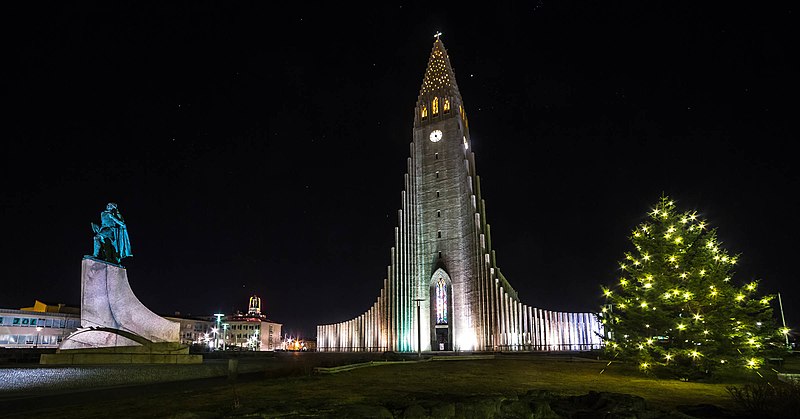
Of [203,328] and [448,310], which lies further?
[203,328]

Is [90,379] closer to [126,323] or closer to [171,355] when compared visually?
[171,355]

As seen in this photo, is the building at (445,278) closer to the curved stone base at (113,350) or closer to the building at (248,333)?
the curved stone base at (113,350)

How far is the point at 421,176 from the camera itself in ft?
154

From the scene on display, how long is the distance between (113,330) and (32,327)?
43.0 metres

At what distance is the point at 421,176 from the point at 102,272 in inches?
1265

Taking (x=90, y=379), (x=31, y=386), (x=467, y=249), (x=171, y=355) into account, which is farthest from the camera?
(x=467, y=249)

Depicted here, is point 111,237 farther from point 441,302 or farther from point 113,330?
point 441,302

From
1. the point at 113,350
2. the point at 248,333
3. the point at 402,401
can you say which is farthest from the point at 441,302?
the point at 248,333

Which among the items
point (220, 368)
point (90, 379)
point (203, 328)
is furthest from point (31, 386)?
point (203, 328)

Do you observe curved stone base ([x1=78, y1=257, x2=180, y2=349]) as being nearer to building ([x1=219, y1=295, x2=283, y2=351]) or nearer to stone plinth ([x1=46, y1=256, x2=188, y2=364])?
stone plinth ([x1=46, y1=256, x2=188, y2=364])

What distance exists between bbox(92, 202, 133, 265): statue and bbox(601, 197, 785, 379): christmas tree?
18.4m

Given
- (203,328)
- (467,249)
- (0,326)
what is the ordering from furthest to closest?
(203,328), (0,326), (467,249)

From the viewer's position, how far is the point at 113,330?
17.5 metres

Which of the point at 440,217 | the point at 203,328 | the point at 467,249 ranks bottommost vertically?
the point at 203,328
